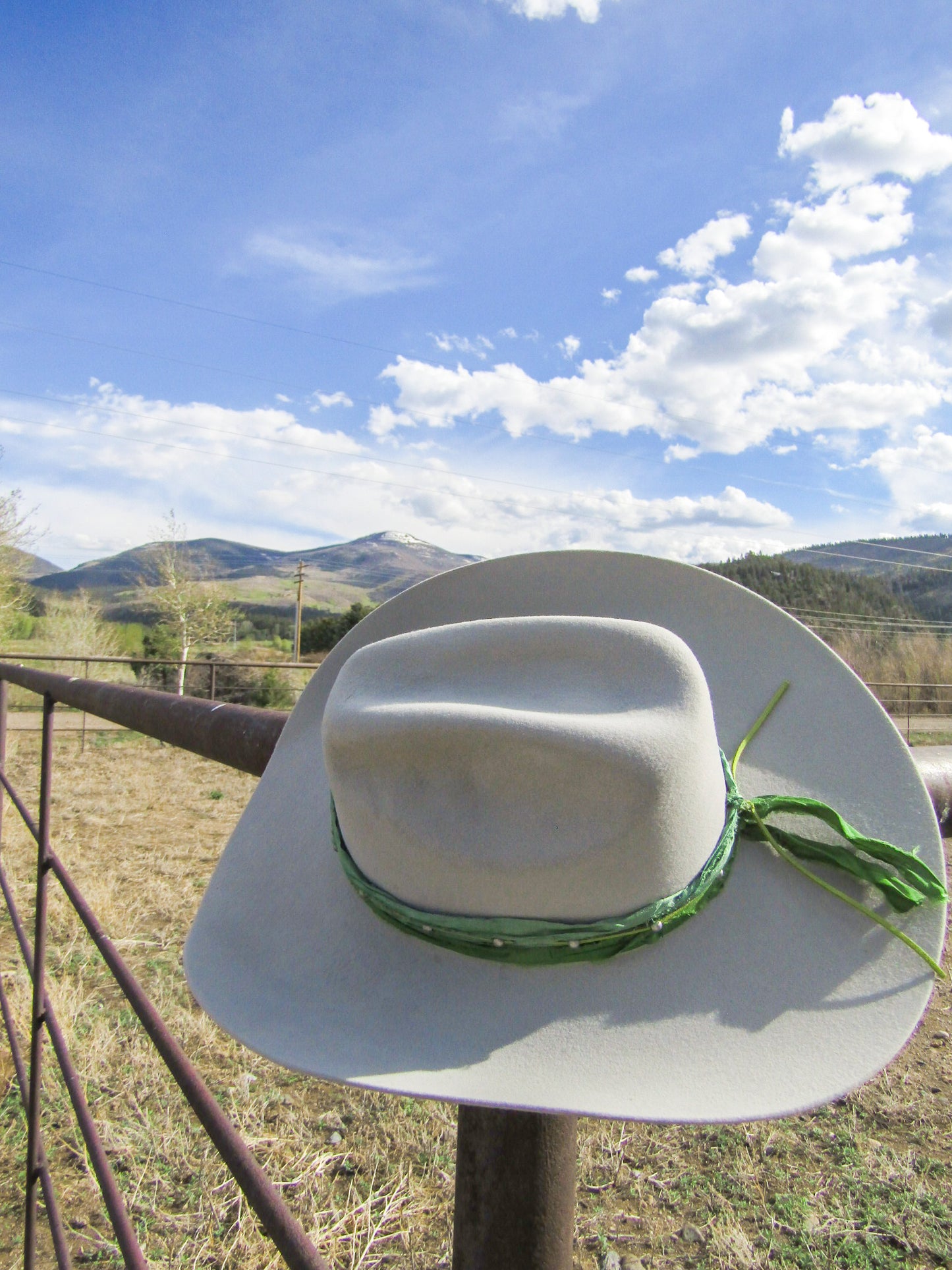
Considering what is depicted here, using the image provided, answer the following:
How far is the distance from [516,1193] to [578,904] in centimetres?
17

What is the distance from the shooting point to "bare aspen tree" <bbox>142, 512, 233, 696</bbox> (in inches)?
1239

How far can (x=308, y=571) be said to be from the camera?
88750mm

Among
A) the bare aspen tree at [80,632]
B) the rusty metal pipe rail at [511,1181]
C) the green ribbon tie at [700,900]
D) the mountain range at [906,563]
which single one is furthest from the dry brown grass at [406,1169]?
the mountain range at [906,563]

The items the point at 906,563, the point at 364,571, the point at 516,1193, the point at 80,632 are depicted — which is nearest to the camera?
the point at 516,1193

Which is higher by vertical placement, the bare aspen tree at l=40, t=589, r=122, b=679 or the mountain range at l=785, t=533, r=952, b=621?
the mountain range at l=785, t=533, r=952, b=621

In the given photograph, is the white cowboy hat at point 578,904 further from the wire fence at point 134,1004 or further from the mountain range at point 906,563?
the mountain range at point 906,563

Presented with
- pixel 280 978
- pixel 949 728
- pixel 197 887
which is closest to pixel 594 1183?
pixel 280 978

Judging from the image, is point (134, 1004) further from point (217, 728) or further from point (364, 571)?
point (364, 571)

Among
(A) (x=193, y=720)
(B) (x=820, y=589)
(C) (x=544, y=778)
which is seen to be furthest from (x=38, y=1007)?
(B) (x=820, y=589)

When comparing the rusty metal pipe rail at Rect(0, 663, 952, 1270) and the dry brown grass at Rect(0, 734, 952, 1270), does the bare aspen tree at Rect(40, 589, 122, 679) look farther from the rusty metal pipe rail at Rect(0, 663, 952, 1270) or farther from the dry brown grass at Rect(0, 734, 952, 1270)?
the rusty metal pipe rail at Rect(0, 663, 952, 1270)

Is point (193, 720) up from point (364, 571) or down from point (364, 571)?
down

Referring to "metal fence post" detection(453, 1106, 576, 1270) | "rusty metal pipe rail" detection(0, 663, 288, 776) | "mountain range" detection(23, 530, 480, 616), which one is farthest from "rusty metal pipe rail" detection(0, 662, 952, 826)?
"mountain range" detection(23, 530, 480, 616)

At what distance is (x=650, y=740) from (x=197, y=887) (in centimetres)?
423

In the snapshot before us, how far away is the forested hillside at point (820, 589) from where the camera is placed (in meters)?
39.3
